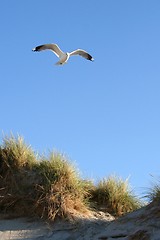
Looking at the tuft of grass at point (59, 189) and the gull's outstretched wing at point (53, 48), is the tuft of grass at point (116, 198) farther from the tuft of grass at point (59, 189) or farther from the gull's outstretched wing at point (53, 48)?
the gull's outstretched wing at point (53, 48)

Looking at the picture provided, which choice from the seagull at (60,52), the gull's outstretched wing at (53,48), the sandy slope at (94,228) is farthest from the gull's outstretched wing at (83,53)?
the sandy slope at (94,228)

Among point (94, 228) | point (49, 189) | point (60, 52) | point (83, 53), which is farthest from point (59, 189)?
point (83, 53)

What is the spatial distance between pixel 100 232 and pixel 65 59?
21.0ft

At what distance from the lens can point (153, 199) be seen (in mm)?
9172

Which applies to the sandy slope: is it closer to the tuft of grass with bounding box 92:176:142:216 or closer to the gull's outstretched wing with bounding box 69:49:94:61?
the tuft of grass with bounding box 92:176:142:216

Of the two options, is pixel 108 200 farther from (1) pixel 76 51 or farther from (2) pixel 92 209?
(1) pixel 76 51

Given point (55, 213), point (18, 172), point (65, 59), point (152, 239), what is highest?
point (65, 59)

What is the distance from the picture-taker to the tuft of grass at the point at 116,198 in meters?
10.8

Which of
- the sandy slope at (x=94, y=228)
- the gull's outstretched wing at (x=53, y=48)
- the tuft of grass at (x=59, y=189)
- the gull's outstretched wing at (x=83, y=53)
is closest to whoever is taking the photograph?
the sandy slope at (x=94, y=228)

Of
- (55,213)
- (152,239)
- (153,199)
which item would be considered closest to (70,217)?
(55,213)

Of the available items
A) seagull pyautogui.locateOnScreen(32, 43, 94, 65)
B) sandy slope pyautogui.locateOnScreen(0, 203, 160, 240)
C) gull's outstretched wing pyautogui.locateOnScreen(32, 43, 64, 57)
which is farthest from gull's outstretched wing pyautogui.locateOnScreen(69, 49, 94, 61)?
sandy slope pyautogui.locateOnScreen(0, 203, 160, 240)

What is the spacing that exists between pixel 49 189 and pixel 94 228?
1.29m

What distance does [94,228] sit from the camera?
30.3ft

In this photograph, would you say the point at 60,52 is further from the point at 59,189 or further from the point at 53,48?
the point at 59,189
